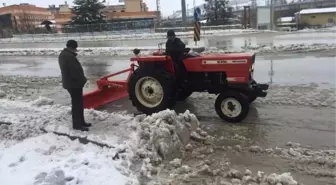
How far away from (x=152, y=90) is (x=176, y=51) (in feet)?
2.72

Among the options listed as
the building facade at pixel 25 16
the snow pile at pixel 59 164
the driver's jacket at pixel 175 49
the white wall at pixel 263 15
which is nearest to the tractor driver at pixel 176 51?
the driver's jacket at pixel 175 49

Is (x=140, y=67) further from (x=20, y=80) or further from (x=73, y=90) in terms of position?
(x=20, y=80)

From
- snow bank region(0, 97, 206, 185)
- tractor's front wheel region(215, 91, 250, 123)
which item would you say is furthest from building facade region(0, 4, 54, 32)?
tractor's front wheel region(215, 91, 250, 123)

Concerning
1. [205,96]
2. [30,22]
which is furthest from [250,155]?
[30,22]

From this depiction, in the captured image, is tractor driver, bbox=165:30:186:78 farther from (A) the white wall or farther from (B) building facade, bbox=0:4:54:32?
(B) building facade, bbox=0:4:54:32

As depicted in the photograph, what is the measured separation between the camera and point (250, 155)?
15.7ft

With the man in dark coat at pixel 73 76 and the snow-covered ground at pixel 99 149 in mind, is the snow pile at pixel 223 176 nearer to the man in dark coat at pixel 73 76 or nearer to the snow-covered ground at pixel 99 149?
the snow-covered ground at pixel 99 149

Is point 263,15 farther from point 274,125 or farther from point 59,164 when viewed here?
point 59,164

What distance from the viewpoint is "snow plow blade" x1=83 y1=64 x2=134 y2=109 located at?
290 inches

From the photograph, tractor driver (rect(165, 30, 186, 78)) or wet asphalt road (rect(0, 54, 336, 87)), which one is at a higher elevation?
tractor driver (rect(165, 30, 186, 78))

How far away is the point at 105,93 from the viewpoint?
764cm

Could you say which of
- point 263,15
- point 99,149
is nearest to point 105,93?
point 99,149

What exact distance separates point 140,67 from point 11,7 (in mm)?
68377

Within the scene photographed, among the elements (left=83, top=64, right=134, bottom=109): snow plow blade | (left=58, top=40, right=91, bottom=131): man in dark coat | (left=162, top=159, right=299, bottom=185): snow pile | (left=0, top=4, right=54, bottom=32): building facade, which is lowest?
(left=162, top=159, right=299, bottom=185): snow pile
